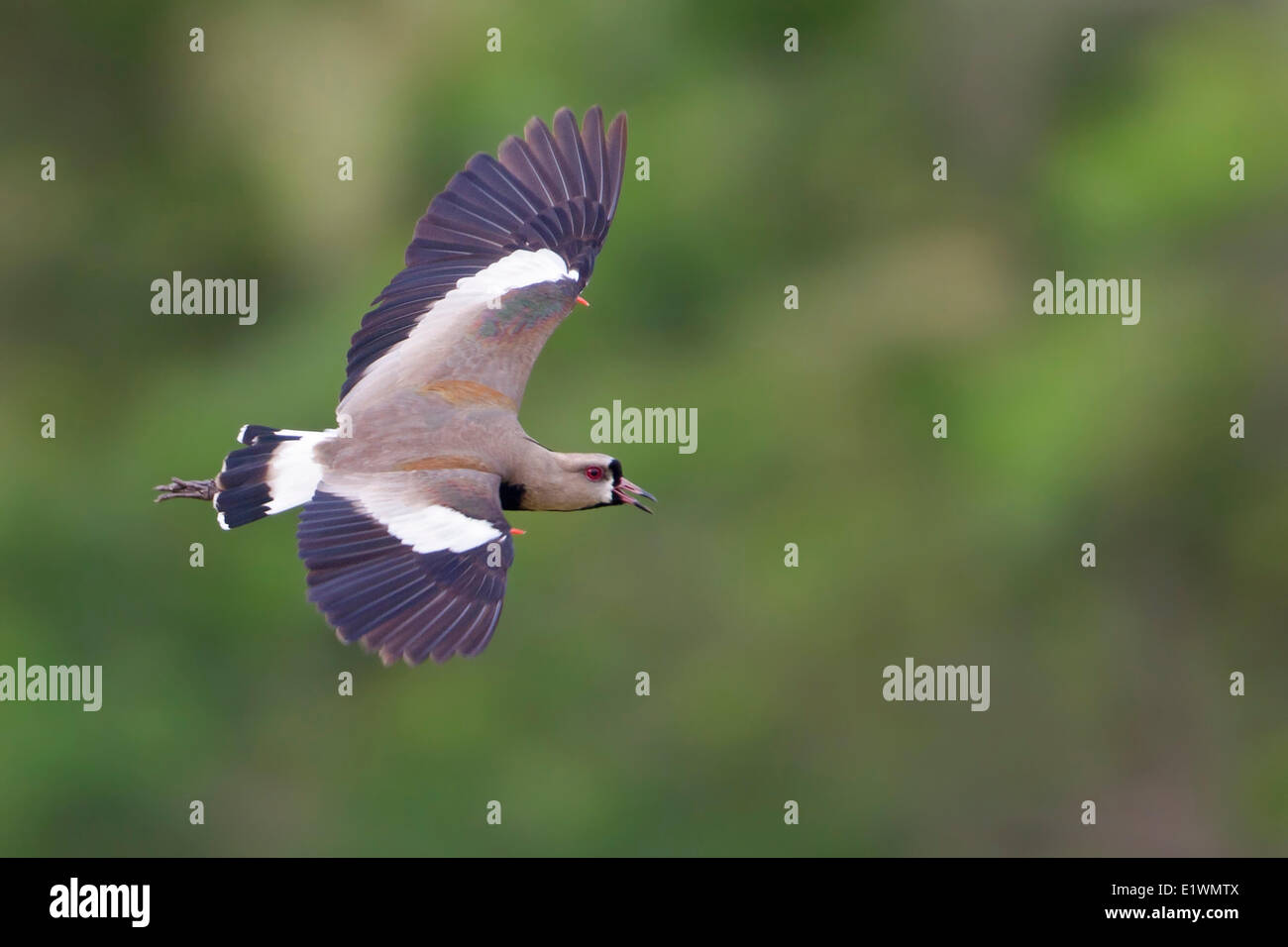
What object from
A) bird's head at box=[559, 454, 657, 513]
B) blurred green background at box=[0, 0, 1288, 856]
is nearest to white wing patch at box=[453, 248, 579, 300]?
bird's head at box=[559, 454, 657, 513]

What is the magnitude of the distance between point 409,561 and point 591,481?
4.78 ft

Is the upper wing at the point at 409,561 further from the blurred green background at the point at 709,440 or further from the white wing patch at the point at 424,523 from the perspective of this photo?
the blurred green background at the point at 709,440

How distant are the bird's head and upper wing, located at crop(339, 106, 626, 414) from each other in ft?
2.78

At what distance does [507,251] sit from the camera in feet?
39.1

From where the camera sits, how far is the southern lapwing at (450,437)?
958 cm

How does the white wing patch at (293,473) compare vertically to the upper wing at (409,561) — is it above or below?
above

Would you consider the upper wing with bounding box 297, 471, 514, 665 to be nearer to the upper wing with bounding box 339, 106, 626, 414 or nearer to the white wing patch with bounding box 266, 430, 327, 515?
the white wing patch with bounding box 266, 430, 327, 515

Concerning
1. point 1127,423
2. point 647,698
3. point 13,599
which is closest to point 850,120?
point 1127,423

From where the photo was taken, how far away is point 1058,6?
84.1ft

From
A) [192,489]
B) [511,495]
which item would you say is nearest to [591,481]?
[511,495]

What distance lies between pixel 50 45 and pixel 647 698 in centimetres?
1225

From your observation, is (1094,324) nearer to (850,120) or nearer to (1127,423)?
(1127,423)

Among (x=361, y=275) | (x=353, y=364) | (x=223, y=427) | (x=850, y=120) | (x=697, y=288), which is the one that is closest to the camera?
(x=353, y=364)

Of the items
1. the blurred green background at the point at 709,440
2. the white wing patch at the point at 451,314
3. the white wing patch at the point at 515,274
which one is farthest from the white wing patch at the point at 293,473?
the blurred green background at the point at 709,440
